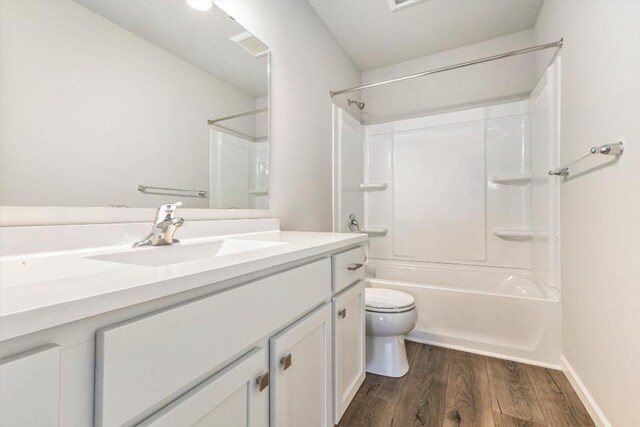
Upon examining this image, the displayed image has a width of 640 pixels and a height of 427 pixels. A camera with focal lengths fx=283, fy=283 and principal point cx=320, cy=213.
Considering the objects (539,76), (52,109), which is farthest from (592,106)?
(52,109)

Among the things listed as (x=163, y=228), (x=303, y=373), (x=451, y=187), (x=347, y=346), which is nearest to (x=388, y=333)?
(x=347, y=346)

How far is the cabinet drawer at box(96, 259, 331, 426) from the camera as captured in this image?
40cm

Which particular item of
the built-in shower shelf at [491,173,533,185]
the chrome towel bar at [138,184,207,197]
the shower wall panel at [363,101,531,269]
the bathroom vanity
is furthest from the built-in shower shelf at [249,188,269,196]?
the built-in shower shelf at [491,173,533,185]

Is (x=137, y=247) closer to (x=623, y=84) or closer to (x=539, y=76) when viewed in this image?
(x=623, y=84)

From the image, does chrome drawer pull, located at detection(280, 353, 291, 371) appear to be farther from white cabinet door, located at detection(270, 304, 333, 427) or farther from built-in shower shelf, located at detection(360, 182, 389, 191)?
built-in shower shelf, located at detection(360, 182, 389, 191)

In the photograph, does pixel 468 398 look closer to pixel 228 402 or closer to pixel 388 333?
pixel 388 333

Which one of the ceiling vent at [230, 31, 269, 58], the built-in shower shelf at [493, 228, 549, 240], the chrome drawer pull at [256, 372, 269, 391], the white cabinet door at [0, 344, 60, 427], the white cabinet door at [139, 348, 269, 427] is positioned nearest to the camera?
the white cabinet door at [0, 344, 60, 427]

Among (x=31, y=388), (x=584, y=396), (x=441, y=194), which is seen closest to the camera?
(x=31, y=388)

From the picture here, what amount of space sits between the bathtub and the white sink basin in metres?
1.30

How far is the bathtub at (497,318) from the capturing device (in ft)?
5.55

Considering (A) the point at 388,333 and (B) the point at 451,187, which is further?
(B) the point at 451,187

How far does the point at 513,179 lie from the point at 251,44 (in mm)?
2178

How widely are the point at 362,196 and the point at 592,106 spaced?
72.1 inches

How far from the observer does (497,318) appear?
1.80 meters
